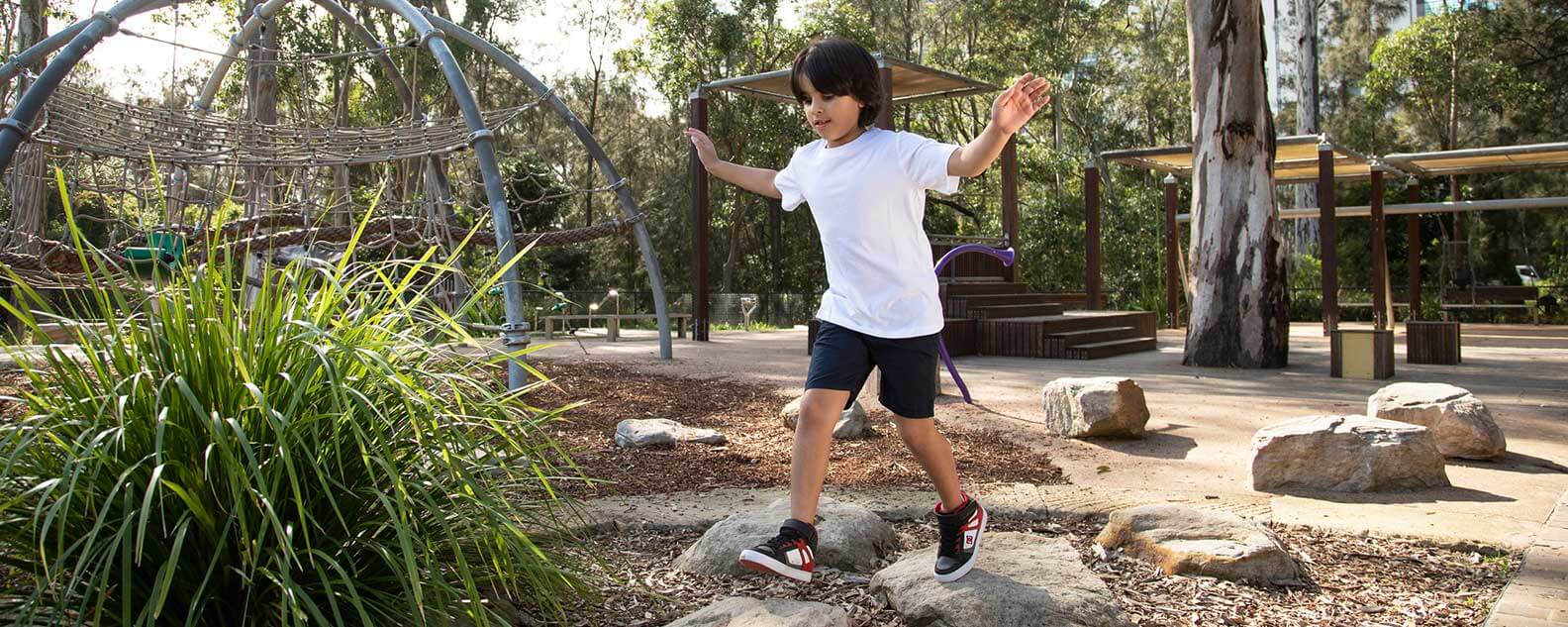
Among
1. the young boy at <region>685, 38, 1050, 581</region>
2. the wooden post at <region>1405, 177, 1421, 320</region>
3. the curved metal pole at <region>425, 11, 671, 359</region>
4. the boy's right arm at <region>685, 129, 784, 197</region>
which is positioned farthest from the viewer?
the wooden post at <region>1405, 177, 1421, 320</region>

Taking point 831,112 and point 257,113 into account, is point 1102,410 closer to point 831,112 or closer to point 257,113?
point 831,112

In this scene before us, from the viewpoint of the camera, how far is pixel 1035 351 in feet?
37.3

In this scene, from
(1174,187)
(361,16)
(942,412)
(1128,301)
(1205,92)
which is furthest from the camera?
(361,16)

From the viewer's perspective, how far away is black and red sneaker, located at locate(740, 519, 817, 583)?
2662 mm

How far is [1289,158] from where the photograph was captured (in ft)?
52.8

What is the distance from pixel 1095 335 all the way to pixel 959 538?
9744mm

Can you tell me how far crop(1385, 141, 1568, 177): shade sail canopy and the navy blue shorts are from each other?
1410 centimetres

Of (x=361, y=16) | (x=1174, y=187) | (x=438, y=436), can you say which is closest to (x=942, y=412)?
(x=438, y=436)

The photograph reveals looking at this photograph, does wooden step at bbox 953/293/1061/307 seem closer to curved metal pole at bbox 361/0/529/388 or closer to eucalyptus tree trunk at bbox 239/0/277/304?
curved metal pole at bbox 361/0/529/388

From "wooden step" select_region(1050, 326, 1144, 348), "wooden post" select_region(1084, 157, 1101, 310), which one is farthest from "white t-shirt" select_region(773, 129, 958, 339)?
"wooden post" select_region(1084, 157, 1101, 310)

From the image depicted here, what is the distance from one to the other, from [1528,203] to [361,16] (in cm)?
2257

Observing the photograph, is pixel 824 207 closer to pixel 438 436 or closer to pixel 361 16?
pixel 438 436

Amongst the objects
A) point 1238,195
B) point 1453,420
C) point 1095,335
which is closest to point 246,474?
point 1453,420

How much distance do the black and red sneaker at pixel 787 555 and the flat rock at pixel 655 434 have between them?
255 cm
